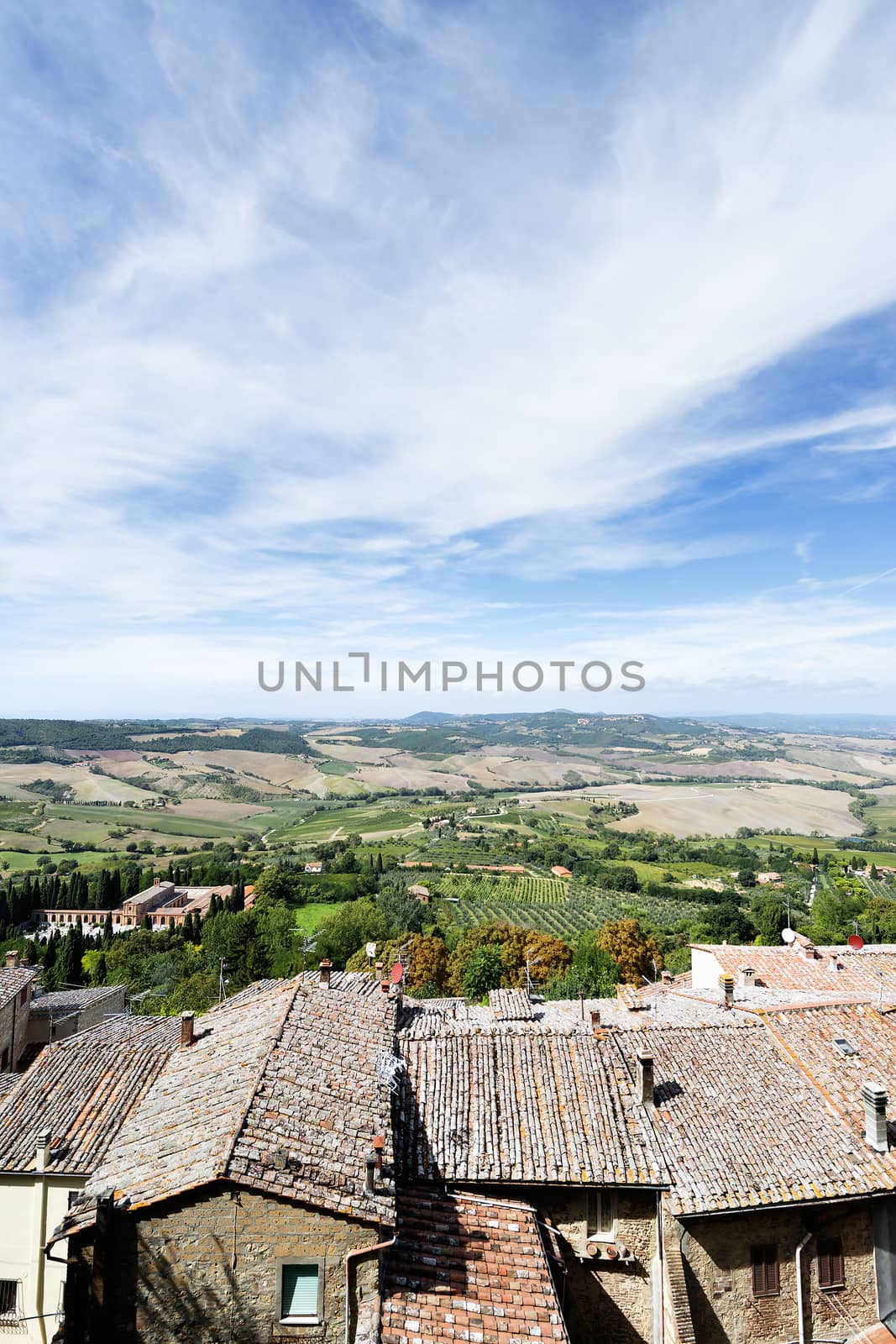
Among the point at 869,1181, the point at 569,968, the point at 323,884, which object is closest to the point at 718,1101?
the point at 869,1181

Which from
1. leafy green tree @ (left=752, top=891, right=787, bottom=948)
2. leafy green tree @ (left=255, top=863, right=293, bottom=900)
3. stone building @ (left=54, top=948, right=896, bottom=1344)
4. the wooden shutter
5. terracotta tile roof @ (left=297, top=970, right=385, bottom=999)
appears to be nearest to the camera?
stone building @ (left=54, top=948, right=896, bottom=1344)

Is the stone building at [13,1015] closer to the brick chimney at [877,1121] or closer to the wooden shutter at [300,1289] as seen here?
the wooden shutter at [300,1289]

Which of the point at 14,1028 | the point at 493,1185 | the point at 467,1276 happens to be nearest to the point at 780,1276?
the point at 493,1185

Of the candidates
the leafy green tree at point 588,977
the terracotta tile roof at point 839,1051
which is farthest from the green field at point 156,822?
the terracotta tile roof at point 839,1051

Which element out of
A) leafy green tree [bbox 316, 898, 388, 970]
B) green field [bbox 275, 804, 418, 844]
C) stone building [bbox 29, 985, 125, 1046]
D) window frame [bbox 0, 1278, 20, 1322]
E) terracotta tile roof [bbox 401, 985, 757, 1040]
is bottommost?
green field [bbox 275, 804, 418, 844]

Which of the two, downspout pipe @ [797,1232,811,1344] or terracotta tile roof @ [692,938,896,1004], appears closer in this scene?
downspout pipe @ [797,1232,811,1344]

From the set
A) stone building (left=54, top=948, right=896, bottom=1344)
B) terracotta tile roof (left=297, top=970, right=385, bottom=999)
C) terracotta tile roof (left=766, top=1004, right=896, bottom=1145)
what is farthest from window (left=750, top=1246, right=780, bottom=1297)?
terracotta tile roof (left=297, top=970, right=385, bottom=999)

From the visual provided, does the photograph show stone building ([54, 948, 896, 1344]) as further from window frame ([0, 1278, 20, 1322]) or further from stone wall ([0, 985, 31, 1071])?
stone wall ([0, 985, 31, 1071])

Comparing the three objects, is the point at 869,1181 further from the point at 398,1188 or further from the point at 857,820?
the point at 857,820
